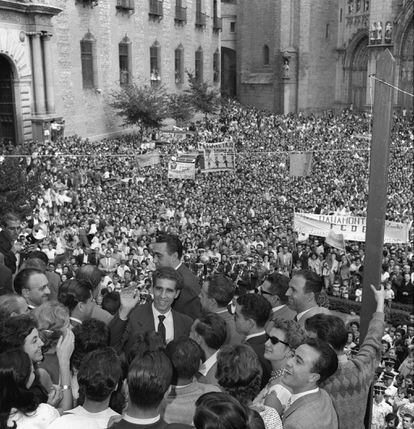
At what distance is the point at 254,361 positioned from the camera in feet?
12.4

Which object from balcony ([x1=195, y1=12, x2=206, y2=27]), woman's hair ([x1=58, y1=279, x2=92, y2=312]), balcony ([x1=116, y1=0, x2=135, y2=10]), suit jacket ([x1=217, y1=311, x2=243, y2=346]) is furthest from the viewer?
balcony ([x1=195, y1=12, x2=206, y2=27])

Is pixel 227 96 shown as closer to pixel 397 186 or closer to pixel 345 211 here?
pixel 397 186

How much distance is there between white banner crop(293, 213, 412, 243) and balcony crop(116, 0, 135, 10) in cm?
1947

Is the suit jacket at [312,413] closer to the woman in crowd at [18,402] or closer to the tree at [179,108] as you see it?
the woman in crowd at [18,402]

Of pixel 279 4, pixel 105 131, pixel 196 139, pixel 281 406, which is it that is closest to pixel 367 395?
pixel 281 406

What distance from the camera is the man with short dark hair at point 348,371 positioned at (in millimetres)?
4020

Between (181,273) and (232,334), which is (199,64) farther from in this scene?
(232,334)

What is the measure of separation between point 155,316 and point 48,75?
23275 millimetres

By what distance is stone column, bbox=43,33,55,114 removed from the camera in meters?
25.8

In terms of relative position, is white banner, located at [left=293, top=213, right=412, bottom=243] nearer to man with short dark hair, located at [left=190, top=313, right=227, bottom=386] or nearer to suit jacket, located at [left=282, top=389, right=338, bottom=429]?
man with short dark hair, located at [left=190, top=313, right=227, bottom=386]

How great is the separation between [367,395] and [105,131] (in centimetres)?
2908

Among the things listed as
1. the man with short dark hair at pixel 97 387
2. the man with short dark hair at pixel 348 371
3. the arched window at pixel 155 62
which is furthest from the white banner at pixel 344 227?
the arched window at pixel 155 62

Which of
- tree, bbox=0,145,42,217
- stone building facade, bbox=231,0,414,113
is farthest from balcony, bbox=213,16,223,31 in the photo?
tree, bbox=0,145,42,217

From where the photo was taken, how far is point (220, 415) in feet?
Answer: 9.30
